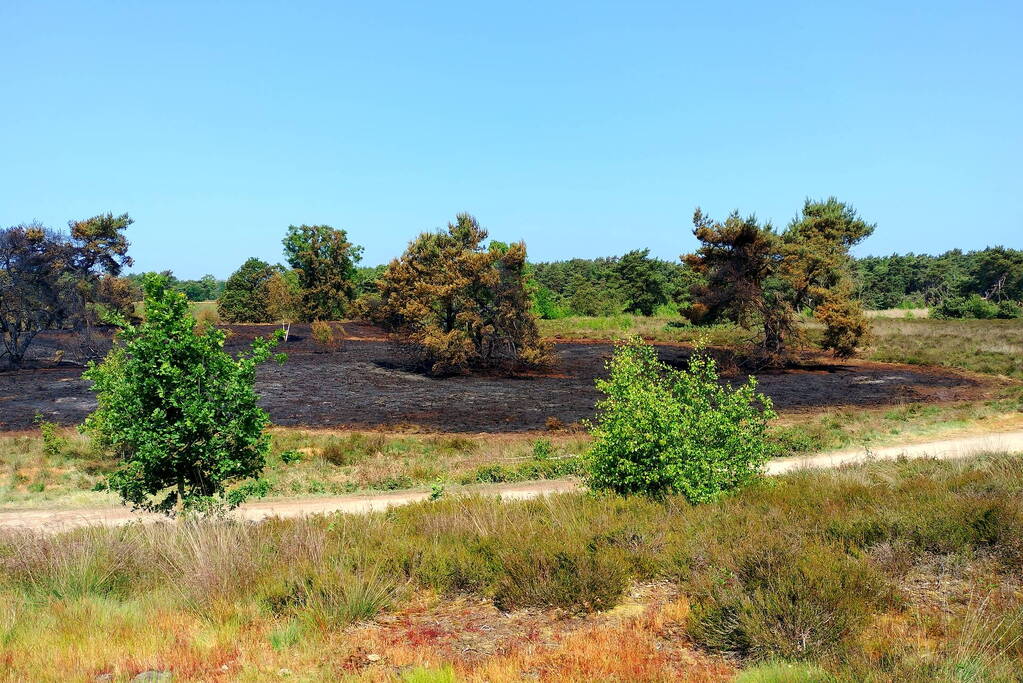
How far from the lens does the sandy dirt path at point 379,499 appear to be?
12023 millimetres

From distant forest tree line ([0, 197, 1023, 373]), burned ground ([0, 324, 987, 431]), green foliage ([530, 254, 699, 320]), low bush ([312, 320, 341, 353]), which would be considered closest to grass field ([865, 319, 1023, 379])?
burned ground ([0, 324, 987, 431])

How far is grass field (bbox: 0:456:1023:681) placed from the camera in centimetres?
570

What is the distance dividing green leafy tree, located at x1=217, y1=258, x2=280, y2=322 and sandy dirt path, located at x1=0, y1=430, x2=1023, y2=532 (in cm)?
5497

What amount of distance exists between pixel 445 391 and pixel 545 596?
22996mm

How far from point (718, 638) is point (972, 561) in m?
3.38

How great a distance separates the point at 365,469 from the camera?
16750mm

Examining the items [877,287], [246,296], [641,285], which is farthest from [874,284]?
[246,296]

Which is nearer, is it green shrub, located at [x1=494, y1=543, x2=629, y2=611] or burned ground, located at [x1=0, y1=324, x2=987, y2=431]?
green shrub, located at [x1=494, y1=543, x2=629, y2=611]

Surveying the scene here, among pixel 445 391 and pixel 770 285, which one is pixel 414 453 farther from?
pixel 770 285

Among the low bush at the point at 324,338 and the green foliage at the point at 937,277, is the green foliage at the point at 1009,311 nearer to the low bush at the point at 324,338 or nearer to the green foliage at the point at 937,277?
the green foliage at the point at 937,277

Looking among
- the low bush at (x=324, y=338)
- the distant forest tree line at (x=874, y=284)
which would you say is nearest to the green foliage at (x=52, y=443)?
the low bush at (x=324, y=338)

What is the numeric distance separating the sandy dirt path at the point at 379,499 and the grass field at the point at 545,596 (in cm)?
261

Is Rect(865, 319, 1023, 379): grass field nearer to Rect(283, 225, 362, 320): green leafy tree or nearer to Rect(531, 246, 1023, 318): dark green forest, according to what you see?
Rect(531, 246, 1023, 318): dark green forest

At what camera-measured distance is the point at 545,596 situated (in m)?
7.01
